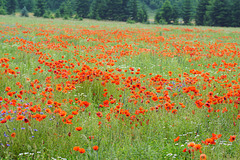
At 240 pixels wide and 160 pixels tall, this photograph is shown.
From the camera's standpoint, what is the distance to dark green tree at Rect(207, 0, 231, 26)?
47.4m

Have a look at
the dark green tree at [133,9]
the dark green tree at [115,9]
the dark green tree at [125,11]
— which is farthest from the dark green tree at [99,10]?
the dark green tree at [133,9]

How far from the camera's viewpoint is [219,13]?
48250mm

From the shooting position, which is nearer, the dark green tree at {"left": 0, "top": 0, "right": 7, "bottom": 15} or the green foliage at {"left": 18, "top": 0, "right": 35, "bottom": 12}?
the dark green tree at {"left": 0, "top": 0, "right": 7, "bottom": 15}

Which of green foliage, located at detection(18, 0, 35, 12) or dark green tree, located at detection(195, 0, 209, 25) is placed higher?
green foliage, located at detection(18, 0, 35, 12)

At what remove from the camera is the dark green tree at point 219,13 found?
155 feet

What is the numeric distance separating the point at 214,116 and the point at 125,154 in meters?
1.93

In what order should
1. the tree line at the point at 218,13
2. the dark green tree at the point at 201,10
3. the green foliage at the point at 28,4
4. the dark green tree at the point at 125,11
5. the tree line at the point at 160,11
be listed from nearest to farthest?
the tree line at the point at 218,13 → the tree line at the point at 160,11 → the dark green tree at the point at 201,10 → the dark green tree at the point at 125,11 → the green foliage at the point at 28,4

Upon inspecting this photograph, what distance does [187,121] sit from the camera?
3.65 metres

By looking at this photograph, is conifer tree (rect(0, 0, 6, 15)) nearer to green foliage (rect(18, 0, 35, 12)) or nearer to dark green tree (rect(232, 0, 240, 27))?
green foliage (rect(18, 0, 35, 12))

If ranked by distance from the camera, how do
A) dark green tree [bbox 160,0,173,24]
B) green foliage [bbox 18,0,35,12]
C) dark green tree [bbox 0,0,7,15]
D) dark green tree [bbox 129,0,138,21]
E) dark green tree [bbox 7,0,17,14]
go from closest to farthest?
dark green tree [bbox 0,0,7,15] → dark green tree [bbox 160,0,173,24] → dark green tree [bbox 129,0,138,21] → dark green tree [bbox 7,0,17,14] → green foliage [bbox 18,0,35,12]

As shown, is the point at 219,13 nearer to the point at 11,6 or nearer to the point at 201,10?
the point at 201,10

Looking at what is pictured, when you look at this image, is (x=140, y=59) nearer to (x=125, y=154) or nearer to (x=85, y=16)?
(x=125, y=154)

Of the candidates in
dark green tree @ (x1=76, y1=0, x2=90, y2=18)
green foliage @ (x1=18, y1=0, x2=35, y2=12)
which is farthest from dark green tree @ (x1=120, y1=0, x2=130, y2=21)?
green foliage @ (x1=18, y1=0, x2=35, y2=12)

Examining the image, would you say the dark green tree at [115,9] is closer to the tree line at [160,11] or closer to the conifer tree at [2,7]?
the tree line at [160,11]
